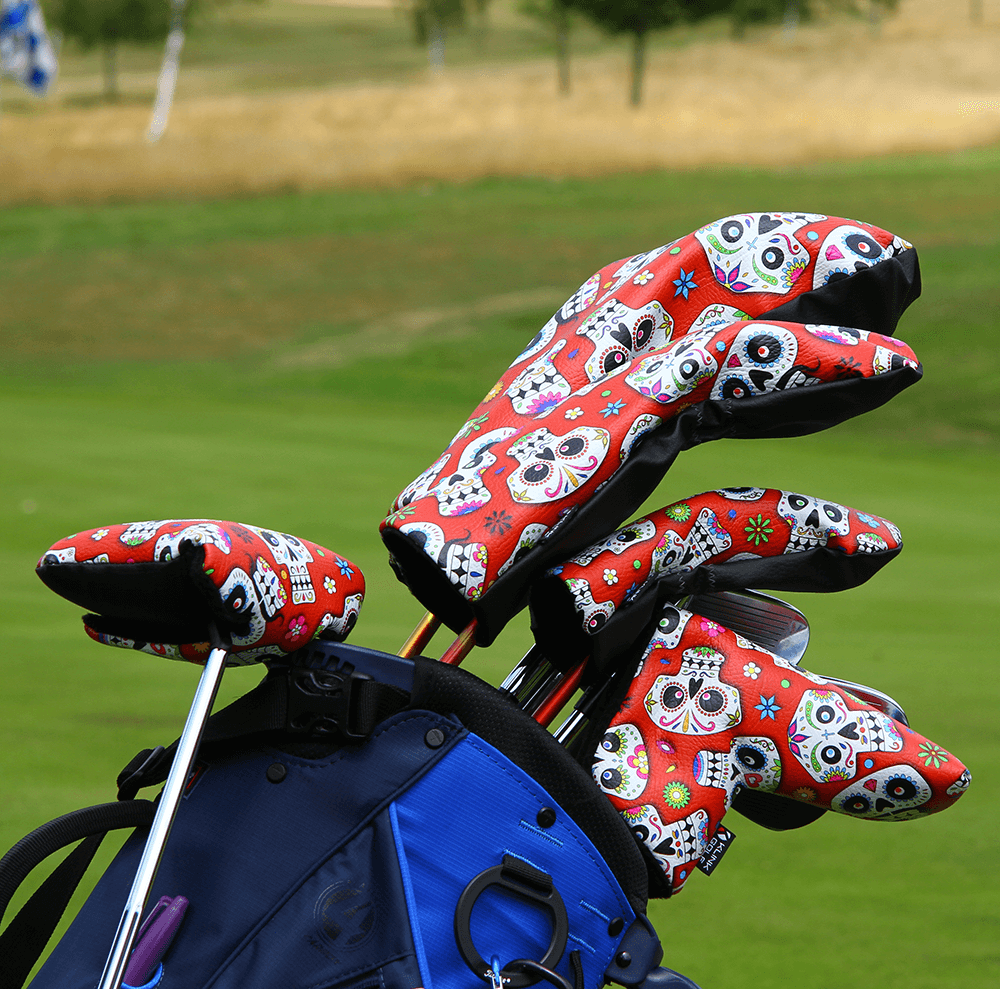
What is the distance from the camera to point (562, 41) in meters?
16.6

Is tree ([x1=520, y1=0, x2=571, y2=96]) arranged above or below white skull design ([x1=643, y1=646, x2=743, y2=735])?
below

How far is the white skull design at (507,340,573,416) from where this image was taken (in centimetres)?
122

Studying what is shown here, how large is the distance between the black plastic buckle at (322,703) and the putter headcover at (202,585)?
0.10ft

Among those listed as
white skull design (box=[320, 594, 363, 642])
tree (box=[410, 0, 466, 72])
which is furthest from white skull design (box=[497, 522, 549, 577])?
tree (box=[410, 0, 466, 72])

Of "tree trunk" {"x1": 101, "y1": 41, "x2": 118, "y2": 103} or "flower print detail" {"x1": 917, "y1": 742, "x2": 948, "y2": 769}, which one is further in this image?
"tree trunk" {"x1": 101, "y1": 41, "x2": 118, "y2": 103}

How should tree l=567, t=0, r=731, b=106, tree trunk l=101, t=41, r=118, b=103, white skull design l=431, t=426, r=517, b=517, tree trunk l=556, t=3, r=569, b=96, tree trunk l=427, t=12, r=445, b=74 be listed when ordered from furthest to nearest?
tree trunk l=427, t=12, r=445, b=74 < tree trunk l=101, t=41, r=118, b=103 < tree trunk l=556, t=3, r=569, b=96 < tree l=567, t=0, r=731, b=106 < white skull design l=431, t=426, r=517, b=517

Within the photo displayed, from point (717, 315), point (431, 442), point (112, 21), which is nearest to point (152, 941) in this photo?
point (717, 315)

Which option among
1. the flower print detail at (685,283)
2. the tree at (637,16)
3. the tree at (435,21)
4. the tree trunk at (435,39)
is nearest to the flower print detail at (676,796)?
the flower print detail at (685,283)

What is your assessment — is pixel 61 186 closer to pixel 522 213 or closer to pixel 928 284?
pixel 522 213

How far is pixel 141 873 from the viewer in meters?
0.90

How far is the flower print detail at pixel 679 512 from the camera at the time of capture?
1.14 m

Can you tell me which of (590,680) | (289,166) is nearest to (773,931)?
(590,680)

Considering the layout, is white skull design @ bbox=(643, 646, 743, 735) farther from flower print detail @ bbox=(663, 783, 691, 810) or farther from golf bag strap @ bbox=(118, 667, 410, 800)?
golf bag strap @ bbox=(118, 667, 410, 800)

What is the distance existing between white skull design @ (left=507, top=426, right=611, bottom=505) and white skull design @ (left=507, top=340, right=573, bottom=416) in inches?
3.1
